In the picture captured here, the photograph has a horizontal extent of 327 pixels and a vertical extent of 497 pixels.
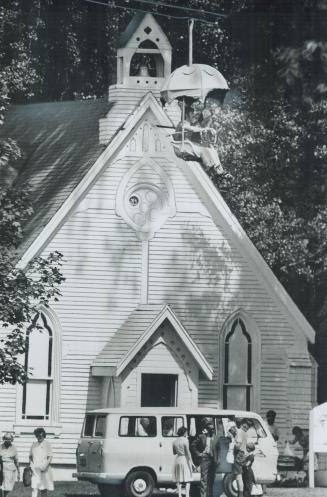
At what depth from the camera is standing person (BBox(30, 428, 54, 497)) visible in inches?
1462

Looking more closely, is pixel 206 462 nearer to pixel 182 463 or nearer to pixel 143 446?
pixel 182 463

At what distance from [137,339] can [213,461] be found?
961 cm

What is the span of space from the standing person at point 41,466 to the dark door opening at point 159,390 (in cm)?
1030

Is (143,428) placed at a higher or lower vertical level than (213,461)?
higher

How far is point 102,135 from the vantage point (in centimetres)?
5022

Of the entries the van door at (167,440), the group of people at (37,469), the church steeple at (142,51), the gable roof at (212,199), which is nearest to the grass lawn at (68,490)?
the group of people at (37,469)

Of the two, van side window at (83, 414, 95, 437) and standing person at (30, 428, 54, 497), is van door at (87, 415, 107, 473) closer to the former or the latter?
van side window at (83, 414, 95, 437)

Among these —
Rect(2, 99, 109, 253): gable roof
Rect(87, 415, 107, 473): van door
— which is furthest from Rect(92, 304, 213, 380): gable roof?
Rect(87, 415, 107, 473): van door

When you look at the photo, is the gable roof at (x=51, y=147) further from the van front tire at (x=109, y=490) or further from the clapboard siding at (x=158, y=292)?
the van front tire at (x=109, y=490)

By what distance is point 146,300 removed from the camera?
4872 cm

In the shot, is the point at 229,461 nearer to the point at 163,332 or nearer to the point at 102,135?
the point at 163,332

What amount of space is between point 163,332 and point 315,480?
5629mm

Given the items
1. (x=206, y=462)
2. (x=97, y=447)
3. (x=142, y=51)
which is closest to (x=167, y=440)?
(x=97, y=447)

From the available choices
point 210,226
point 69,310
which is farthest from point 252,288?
point 69,310
